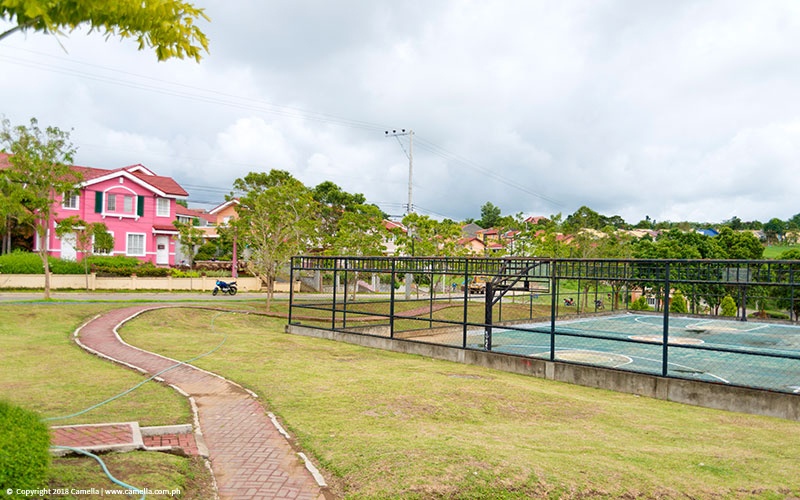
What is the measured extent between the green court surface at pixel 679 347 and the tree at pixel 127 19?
9368mm

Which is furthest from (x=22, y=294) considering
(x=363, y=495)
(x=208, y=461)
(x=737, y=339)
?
(x=737, y=339)

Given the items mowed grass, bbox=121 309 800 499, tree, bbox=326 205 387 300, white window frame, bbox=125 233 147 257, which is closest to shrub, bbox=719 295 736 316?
tree, bbox=326 205 387 300

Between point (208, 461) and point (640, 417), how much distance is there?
687 cm

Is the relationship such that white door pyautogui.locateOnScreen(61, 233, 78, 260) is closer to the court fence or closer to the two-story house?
the two-story house

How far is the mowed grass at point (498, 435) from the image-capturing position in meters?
5.46

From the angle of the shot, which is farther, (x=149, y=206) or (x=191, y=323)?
(x=149, y=206)

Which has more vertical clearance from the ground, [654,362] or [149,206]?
[149,206]

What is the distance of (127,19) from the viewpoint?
4.30 metres

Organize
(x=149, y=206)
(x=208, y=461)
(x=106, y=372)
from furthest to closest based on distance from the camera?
(x=149, y=206) < (x=106, y=372) < (x=208, y=461)

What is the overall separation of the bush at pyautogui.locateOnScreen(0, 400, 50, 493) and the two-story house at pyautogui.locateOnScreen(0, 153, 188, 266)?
39.2 meters

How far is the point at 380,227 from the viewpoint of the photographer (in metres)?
37.3

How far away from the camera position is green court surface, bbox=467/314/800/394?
45.7 feet

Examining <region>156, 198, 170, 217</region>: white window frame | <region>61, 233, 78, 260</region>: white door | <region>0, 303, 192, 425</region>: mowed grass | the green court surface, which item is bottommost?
the green court surface

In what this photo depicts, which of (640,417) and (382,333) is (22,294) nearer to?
(382,333)
